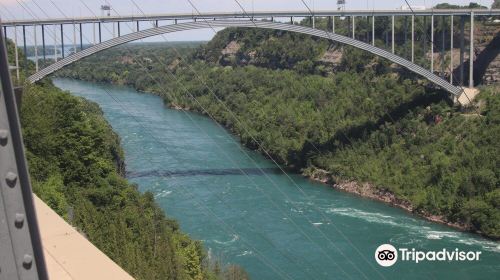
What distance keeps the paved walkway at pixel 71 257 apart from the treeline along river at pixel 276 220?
197 inches

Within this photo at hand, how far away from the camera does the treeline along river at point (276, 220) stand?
7.25 metres

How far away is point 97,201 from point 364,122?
25.8 ft

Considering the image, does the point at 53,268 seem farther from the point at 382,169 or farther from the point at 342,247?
the point at 382,169

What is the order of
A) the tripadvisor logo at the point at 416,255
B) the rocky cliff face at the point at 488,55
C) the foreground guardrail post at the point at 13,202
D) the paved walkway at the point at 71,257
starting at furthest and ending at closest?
the rocky cliff face at the point at 488,55, the tripadvisor logo at the point at 416,255, the paved walkway at the point at 71,257, the foreground guardrail post at the point at 13,202

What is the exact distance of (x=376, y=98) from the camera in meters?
13.9

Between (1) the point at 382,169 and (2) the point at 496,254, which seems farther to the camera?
(1) the point at 382,169

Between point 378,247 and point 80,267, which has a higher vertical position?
point 80,267

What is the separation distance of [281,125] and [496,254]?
736cm

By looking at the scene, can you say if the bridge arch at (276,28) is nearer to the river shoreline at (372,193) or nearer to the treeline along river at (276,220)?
the treeline along river at (276,220)

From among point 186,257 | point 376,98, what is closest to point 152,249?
point 186,257

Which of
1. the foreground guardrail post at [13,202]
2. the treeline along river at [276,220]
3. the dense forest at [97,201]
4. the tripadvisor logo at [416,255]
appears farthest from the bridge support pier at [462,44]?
the foreground guardrail post at [13,202]

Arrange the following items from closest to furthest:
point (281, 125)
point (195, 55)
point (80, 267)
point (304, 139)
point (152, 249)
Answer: point (80, 267)
point (152, 249)
point (304, 139)
point (281, 125)
point (195, 55)

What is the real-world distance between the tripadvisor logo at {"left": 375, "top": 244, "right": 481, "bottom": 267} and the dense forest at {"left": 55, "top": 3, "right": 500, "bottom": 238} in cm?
91

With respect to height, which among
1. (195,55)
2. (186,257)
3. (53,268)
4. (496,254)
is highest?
(195,55)
